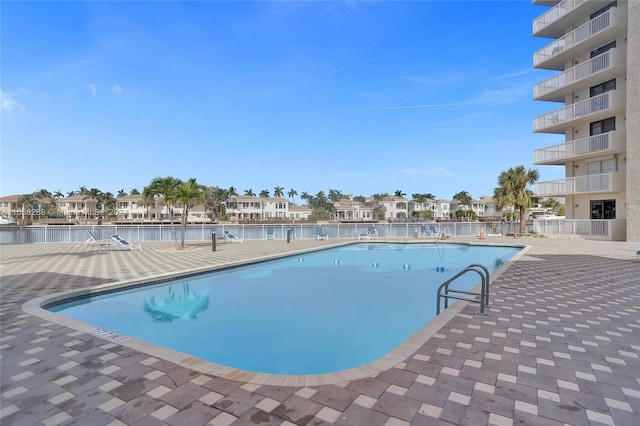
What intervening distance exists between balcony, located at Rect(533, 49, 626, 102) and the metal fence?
9323 mm

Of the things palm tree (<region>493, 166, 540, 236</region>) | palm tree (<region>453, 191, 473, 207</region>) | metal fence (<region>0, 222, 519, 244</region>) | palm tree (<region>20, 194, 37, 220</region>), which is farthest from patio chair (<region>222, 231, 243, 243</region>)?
palm tree (<region>453, 191, 473, 207</region>)

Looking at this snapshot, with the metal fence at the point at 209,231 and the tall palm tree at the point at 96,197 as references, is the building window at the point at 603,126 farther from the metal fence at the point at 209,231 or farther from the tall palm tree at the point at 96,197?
the tall palm tree at the point at 96,197

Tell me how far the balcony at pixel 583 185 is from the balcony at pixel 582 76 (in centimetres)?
577

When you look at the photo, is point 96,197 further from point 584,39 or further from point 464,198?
point 464,198

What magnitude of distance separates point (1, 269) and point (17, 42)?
251 inches

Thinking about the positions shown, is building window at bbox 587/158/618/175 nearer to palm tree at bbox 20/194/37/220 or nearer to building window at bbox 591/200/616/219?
building window at bbox 591/200/616/219

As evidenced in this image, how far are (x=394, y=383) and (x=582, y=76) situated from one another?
81.3ft

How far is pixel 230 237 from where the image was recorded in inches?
778

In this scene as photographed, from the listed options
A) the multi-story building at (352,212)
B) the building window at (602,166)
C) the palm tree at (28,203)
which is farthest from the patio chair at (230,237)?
the palm tree at (28,203)

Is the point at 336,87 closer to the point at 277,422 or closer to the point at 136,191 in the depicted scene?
the point at 277,422

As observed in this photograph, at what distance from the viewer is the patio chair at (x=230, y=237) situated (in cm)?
1965

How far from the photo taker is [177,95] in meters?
23.7

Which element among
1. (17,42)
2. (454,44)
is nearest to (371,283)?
(17,42)

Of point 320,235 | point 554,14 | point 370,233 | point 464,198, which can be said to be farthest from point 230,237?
point 464,198
